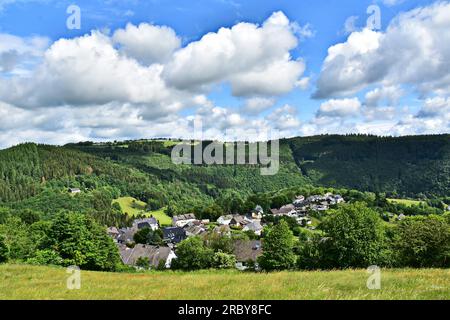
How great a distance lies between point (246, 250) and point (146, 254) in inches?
1047

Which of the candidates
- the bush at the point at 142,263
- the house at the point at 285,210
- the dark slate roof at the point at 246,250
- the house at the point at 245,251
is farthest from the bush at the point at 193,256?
the house at the point at 285,210

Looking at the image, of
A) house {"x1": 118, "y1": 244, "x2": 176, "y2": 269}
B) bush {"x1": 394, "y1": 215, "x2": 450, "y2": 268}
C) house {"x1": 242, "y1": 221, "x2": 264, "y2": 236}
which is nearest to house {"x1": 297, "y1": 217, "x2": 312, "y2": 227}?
house {"x1": 242, "y1": 221, "x2": 264, "y2": 236}

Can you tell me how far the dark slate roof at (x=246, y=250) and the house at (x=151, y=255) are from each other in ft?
55.8

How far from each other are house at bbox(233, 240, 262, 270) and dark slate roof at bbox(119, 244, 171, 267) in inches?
720

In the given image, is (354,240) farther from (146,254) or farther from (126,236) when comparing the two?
(126,236)

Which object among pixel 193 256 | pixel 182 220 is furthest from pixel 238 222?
pixel 193 256

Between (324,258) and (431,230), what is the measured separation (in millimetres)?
11706

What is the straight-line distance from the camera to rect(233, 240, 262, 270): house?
9506 cm

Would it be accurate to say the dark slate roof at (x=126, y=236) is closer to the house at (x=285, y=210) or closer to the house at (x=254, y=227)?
the house at (x=254, y=227)

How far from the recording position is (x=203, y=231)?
141m

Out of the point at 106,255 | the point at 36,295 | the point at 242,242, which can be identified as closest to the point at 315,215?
the point at 242,242
